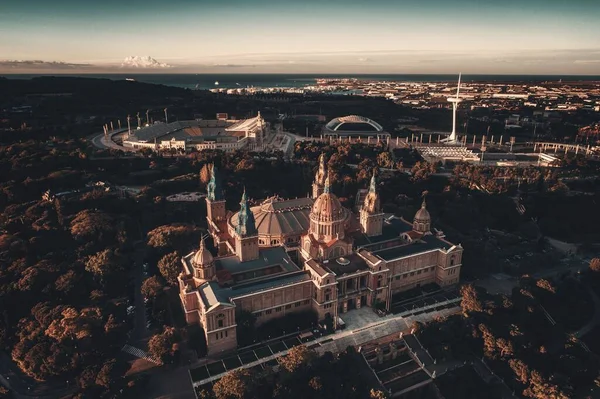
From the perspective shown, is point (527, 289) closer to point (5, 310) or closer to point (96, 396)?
point (96, 396)

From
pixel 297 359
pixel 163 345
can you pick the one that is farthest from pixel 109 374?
pixel 297 359

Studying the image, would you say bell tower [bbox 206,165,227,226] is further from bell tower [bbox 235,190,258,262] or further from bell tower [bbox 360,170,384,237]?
bell tower [bbox 360,170,384,237]

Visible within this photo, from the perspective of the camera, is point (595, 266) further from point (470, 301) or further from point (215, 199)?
point (215, 199)

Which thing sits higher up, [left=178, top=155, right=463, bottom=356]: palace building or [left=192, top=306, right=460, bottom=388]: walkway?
[left=178, top=155, right=463, bottom=356]: palace building

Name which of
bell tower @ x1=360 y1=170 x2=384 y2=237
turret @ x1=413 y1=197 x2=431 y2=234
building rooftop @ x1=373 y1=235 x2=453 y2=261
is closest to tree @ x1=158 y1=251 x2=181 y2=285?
bell tower @ x1=360 y1=170 x2=384 y2=237

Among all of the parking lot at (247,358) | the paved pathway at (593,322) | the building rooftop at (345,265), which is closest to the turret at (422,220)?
the building rooftop at (345,265)

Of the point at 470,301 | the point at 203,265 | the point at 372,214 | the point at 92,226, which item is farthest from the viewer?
the point at 92,226
